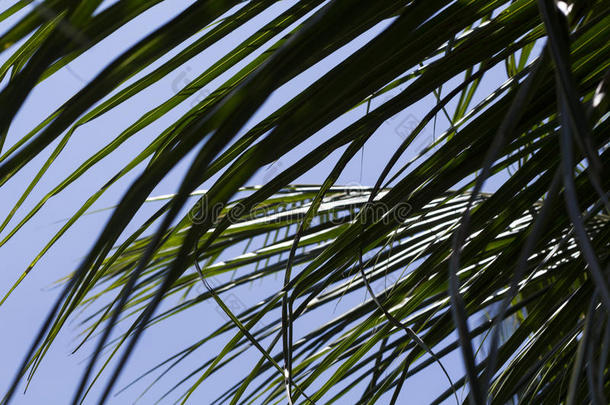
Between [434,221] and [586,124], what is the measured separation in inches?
20.7

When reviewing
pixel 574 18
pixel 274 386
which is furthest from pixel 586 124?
pixel 274 386

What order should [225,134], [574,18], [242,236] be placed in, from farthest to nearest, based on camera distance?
[242,236] < [574,18] < [225,134]

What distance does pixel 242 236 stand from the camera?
2.48 feet

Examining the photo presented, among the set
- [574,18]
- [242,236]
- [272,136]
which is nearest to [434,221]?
[242,236]

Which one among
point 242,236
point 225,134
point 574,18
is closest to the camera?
point 225,134

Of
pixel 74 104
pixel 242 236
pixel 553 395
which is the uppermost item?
pixel 242 236

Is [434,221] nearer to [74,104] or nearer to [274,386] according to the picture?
[274,386]

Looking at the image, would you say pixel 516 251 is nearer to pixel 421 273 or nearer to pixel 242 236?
pixel 421 273

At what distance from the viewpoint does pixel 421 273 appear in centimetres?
40

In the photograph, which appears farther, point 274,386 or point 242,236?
point 242,236

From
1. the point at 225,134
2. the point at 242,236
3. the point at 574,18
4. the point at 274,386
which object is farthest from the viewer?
the point at 242,236

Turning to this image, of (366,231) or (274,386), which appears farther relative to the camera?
(274,386)

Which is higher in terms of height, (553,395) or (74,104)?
(74,104)

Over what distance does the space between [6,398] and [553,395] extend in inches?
13.3
